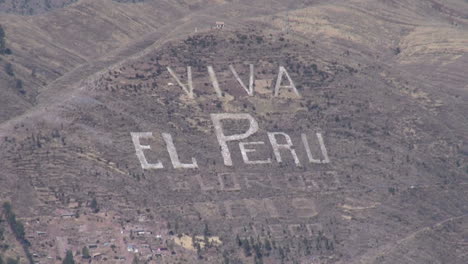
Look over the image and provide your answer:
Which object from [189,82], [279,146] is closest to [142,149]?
[279,146]

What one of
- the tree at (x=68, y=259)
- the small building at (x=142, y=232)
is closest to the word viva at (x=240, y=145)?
the small building at (x=142, y=232)

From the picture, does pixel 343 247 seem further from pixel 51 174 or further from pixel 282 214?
pixel 51 174

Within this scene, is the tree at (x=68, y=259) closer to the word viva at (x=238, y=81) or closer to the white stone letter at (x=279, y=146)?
the white stone letter at (x=279, y=146)

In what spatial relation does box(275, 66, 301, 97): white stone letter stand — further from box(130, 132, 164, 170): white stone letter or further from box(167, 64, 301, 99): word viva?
box(130, 132, 164, 170): white stone letter

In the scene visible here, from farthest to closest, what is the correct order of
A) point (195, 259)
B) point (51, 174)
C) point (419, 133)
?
point (419, 133) < point (51, 174) < point (195, 259)

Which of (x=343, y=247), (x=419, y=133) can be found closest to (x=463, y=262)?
(x=343, y=247)

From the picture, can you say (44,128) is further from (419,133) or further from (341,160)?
(419,133)

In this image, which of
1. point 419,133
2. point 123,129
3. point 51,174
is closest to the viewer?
point 51,174

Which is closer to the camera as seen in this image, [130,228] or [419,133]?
[130,228]
